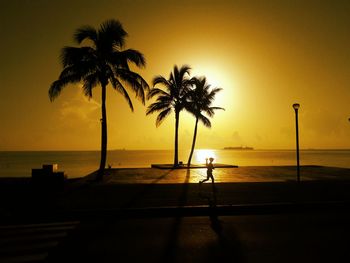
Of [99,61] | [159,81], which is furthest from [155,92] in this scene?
[99,61]

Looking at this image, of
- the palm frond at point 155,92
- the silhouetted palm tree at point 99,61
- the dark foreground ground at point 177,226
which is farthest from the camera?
the palm frond at point 155,92

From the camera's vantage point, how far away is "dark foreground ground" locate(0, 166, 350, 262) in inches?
267

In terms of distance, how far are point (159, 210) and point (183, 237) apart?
3014 mm

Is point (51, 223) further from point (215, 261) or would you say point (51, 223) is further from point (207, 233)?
point (215, 261)

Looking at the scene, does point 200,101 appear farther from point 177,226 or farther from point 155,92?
point 177,226

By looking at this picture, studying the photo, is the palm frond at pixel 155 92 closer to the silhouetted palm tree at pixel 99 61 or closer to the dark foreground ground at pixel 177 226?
the silhouetted palm tree at pixel 99 61

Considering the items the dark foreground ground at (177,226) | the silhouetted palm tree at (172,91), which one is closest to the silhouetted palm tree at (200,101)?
the silhouetted palm tree at (172,91)

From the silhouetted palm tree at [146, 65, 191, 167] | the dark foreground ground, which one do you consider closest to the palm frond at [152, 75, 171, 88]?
the silhouetted palm tree at [146, 65, 191, 167]

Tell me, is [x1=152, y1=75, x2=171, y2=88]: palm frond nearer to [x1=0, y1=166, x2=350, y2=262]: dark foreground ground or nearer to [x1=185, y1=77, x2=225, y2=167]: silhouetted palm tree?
[x1=185, y1=77, x2=225, y2=167]: silhouetted palm tree

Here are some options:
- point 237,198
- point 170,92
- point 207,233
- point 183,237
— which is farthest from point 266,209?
point 170,92

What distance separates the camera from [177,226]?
360 inches

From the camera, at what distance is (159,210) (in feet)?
35.7

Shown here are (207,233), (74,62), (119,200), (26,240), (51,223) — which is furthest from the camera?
(74,62)

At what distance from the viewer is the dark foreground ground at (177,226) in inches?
267
